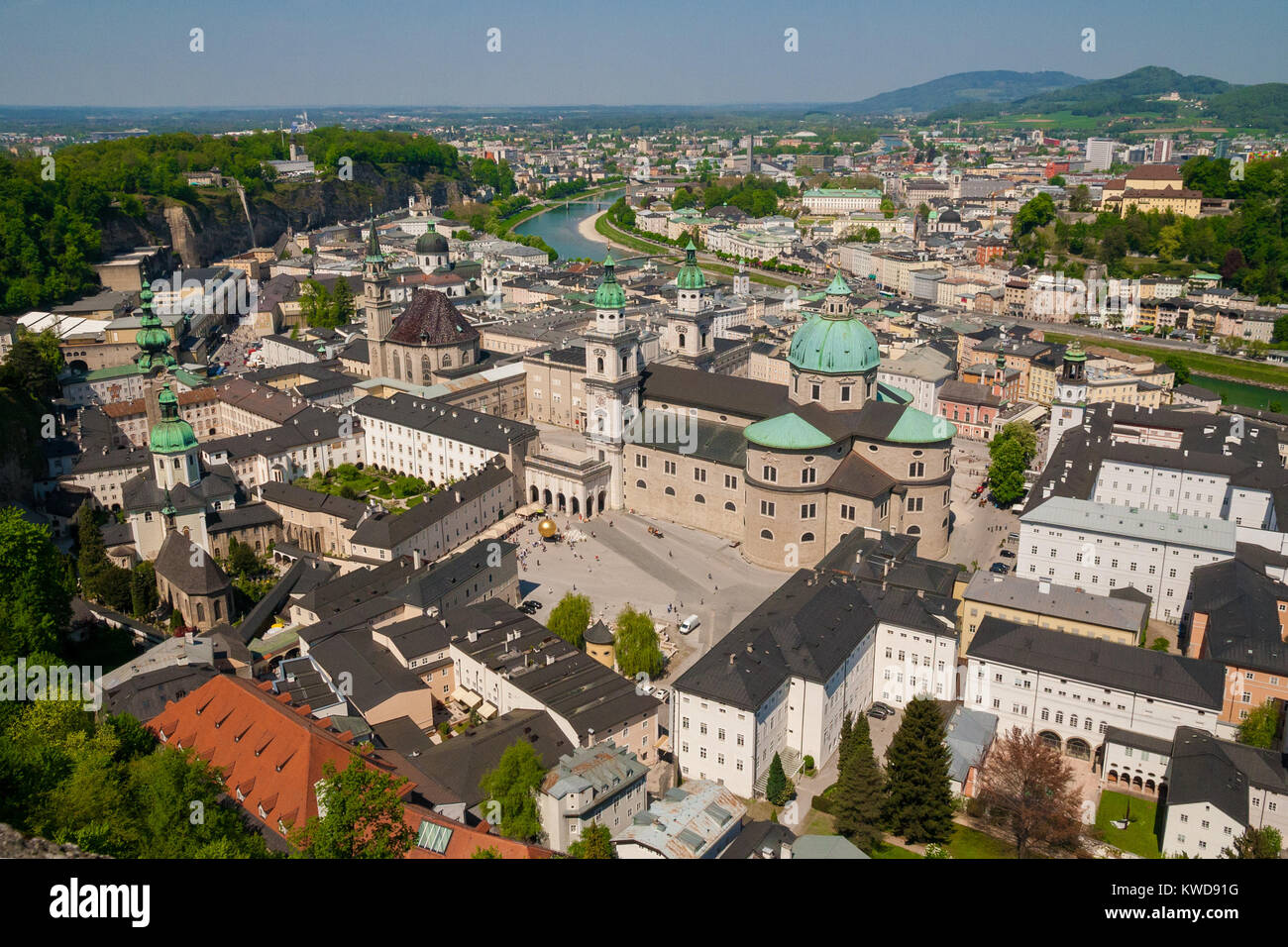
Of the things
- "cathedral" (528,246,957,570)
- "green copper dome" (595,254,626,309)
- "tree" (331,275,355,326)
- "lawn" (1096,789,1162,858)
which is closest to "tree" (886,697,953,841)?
"lawn" (1096,789,1162,858)

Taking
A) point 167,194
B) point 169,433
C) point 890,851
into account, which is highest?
point 167,194

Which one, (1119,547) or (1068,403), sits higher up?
(1068,403)

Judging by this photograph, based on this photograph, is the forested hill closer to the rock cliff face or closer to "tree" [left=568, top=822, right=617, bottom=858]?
the rock cliff face

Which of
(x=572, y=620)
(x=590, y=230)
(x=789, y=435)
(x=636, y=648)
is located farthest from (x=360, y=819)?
(x=590, y=230)

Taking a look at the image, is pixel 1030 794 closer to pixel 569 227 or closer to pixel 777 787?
pixel 777 787

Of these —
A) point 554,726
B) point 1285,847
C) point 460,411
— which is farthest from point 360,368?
point 1285,847

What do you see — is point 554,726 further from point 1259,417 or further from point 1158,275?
point 1158,275

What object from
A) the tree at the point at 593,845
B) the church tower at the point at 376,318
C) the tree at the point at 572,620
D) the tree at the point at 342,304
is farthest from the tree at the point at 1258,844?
the tree at the point at 342,304
